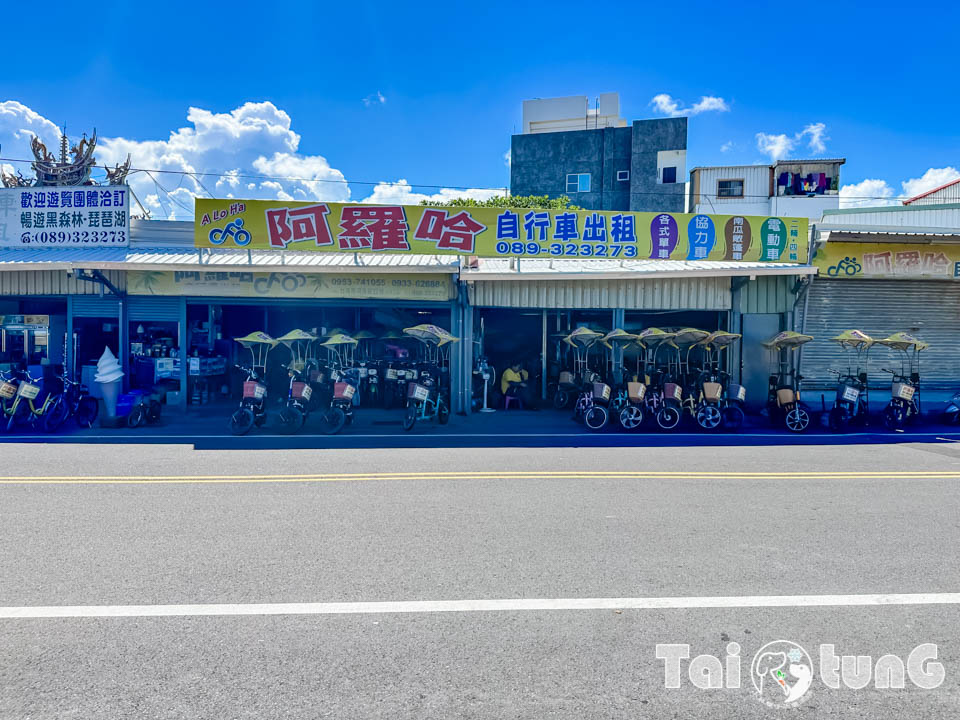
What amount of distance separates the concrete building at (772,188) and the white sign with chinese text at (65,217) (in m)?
29.2

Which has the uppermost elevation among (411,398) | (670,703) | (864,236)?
(864,236)

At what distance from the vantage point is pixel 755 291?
1661 cm

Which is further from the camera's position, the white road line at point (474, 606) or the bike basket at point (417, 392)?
the bike basket at point (417, 392)

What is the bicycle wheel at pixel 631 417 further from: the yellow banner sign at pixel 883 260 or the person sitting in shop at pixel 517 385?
the yellow banner sign at pixel 883 260

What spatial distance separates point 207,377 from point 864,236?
17.0 meters

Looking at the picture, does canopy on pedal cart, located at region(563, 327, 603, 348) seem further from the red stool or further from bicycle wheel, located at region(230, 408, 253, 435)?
bicycle wheel, located at region(230, 408, 253, 435)

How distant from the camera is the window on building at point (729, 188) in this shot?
3584cm

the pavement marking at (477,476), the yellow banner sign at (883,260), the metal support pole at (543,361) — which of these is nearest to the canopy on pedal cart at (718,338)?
the yellow banner sign at (883,260)

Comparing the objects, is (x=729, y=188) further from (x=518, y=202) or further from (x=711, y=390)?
(x=711, y=390)

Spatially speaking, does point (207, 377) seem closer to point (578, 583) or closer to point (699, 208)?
point (578, 583)

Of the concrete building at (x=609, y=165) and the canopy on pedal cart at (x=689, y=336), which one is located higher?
the concrete building at (x=609, y=165)

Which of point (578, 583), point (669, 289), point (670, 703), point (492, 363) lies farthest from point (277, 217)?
point (670, 703)

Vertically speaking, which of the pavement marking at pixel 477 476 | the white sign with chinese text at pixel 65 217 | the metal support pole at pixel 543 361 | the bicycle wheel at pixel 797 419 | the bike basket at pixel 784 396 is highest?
the white sign with chinese text at pixel 65 217

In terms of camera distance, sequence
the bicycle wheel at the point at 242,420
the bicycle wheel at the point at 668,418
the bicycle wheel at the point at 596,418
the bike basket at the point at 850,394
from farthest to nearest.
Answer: the bike basket at the point at 850,394 → the bicycle wheel at the point at 668,418 → the bicycle wheel at the point at 596,418 → the bicycle wheel at the point at 242,420
